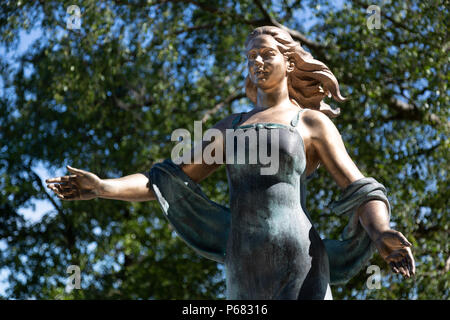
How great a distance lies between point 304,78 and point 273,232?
1179mm

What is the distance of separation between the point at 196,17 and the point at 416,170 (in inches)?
170

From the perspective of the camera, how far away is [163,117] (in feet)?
43.8

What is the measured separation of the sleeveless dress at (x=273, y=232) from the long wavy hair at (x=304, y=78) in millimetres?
583

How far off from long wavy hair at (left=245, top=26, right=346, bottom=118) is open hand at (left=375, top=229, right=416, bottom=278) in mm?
1231

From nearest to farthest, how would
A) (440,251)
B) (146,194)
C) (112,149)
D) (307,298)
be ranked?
(307,298) → (146,194) → (440,251) → (112,149)

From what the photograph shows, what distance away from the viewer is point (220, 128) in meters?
5.07

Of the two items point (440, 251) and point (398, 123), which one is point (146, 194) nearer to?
point (440, 251)

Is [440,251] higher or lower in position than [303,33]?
lower

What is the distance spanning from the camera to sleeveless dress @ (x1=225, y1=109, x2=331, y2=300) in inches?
179

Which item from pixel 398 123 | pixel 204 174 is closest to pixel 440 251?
pixel 398 123

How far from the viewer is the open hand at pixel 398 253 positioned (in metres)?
4.10

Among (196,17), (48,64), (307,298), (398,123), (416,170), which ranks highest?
(196,17)
